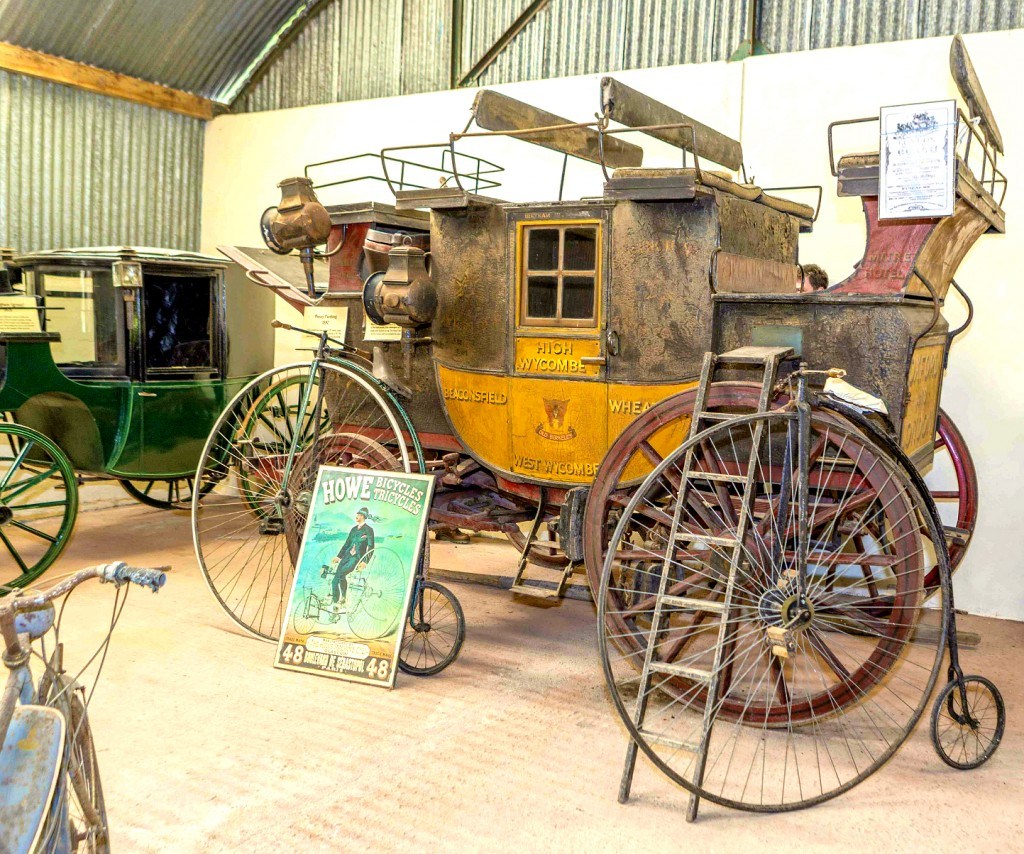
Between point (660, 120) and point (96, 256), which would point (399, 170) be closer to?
point (96, 256)

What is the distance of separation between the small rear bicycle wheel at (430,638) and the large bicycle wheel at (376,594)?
0.10 m

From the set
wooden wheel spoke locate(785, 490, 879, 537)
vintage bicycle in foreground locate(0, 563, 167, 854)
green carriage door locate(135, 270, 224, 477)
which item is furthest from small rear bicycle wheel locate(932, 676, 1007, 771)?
green carriage door locate(135, 270, 224, 477)

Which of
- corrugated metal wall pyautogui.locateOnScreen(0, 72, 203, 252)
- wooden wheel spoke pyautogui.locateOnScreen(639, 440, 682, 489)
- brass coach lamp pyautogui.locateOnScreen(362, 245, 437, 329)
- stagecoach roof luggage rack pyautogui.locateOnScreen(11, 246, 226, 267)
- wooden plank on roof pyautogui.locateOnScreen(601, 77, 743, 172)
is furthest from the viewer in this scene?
corrugated metal wall pyautogui.locateOnScreen(0, 72, 203, 252)

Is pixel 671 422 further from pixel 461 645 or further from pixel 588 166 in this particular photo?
pixel 588 166

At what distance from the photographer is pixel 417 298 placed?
453 centimetres

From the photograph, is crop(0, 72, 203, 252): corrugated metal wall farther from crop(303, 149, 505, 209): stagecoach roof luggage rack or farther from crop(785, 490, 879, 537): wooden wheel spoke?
crop(785, 490, 879, 537): wooden wheel spoke

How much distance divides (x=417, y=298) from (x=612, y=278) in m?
0.92

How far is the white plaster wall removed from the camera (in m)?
5.27

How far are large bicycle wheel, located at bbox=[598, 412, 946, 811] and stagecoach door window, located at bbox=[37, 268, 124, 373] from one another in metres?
3.52

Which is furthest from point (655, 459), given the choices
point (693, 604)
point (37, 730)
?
point (37, 730)

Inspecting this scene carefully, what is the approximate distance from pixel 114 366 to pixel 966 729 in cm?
488

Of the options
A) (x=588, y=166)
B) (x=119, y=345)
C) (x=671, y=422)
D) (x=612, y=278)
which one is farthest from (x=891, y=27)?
(x=119, y=345)

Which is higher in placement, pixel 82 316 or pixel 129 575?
pixel 82 316

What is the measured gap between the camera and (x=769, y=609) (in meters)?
3.14
